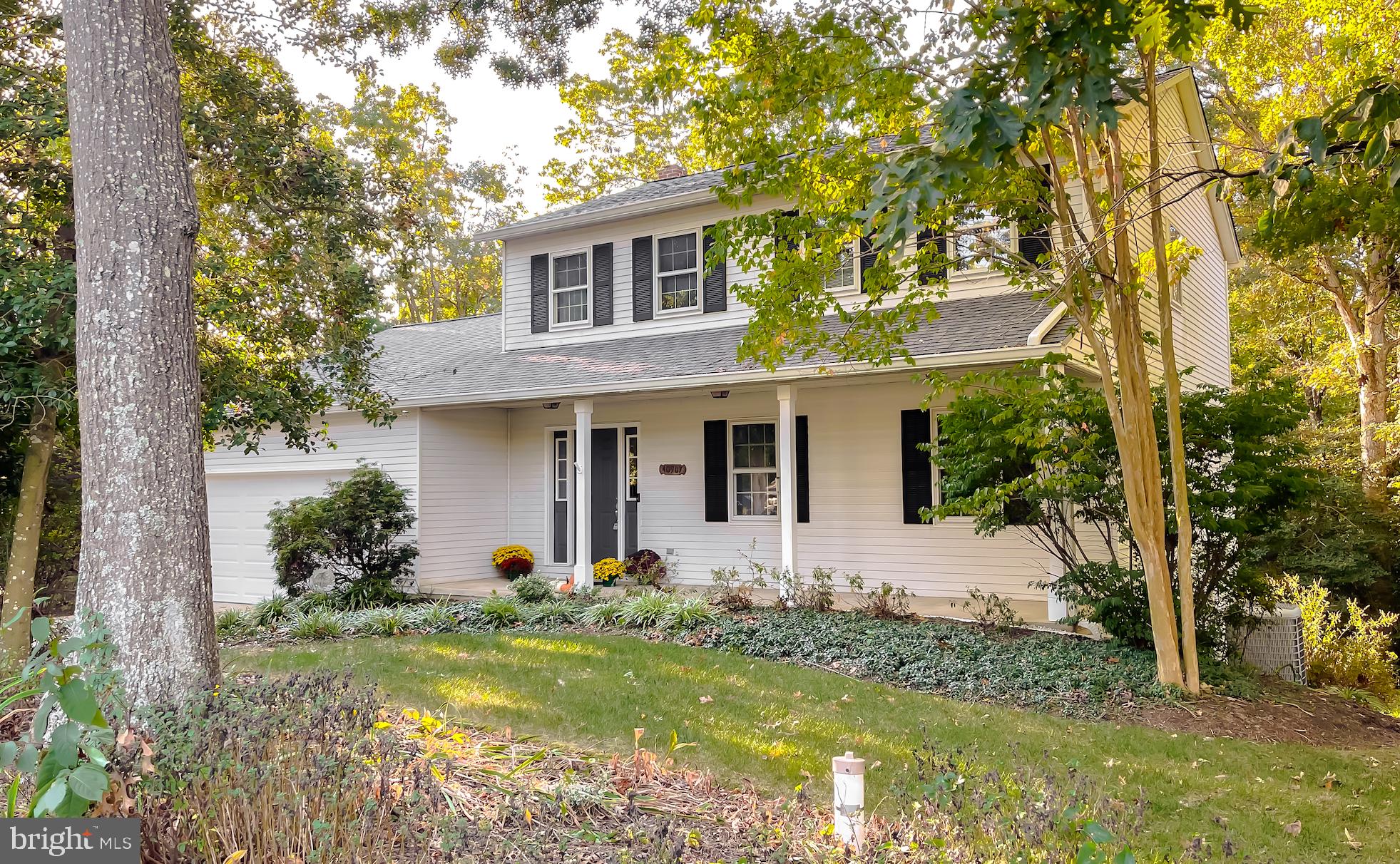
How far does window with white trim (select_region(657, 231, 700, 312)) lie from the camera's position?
12594 mm

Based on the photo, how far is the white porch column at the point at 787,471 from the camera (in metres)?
10.2

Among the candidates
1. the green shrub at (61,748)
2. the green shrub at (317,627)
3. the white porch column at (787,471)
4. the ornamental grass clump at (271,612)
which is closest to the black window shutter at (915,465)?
the white porch column at (787,471)

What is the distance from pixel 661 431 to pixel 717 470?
114cm

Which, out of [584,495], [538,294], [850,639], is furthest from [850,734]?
[538,294]

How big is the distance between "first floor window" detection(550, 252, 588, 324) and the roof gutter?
2252 mm

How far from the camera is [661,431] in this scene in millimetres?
12680

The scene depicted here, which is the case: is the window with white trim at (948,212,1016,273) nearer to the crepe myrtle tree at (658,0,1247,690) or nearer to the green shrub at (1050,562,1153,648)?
the crepe myrtle tree at (658,0,1247,690)

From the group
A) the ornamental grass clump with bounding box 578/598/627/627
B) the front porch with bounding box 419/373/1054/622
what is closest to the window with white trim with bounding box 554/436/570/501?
the front porch with bounding box 419/373/1054/622

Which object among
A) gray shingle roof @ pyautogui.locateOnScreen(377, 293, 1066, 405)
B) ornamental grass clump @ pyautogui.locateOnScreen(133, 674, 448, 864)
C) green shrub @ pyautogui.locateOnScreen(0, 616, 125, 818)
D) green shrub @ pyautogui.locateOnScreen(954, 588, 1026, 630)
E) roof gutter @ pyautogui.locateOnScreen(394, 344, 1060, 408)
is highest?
gray shingle roof @ pyautogui.locateOnScreen(377, 293, 1066, 405)

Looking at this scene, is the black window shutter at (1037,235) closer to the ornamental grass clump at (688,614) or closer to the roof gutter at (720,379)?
the roof gutter at (720,379)

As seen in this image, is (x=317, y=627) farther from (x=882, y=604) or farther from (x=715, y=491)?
(x=882, y=604)

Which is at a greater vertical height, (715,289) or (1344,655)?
(715,289)

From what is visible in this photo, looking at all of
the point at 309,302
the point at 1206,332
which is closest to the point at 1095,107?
the point at 309,302

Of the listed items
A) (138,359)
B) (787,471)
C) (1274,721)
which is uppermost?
(138,359)
